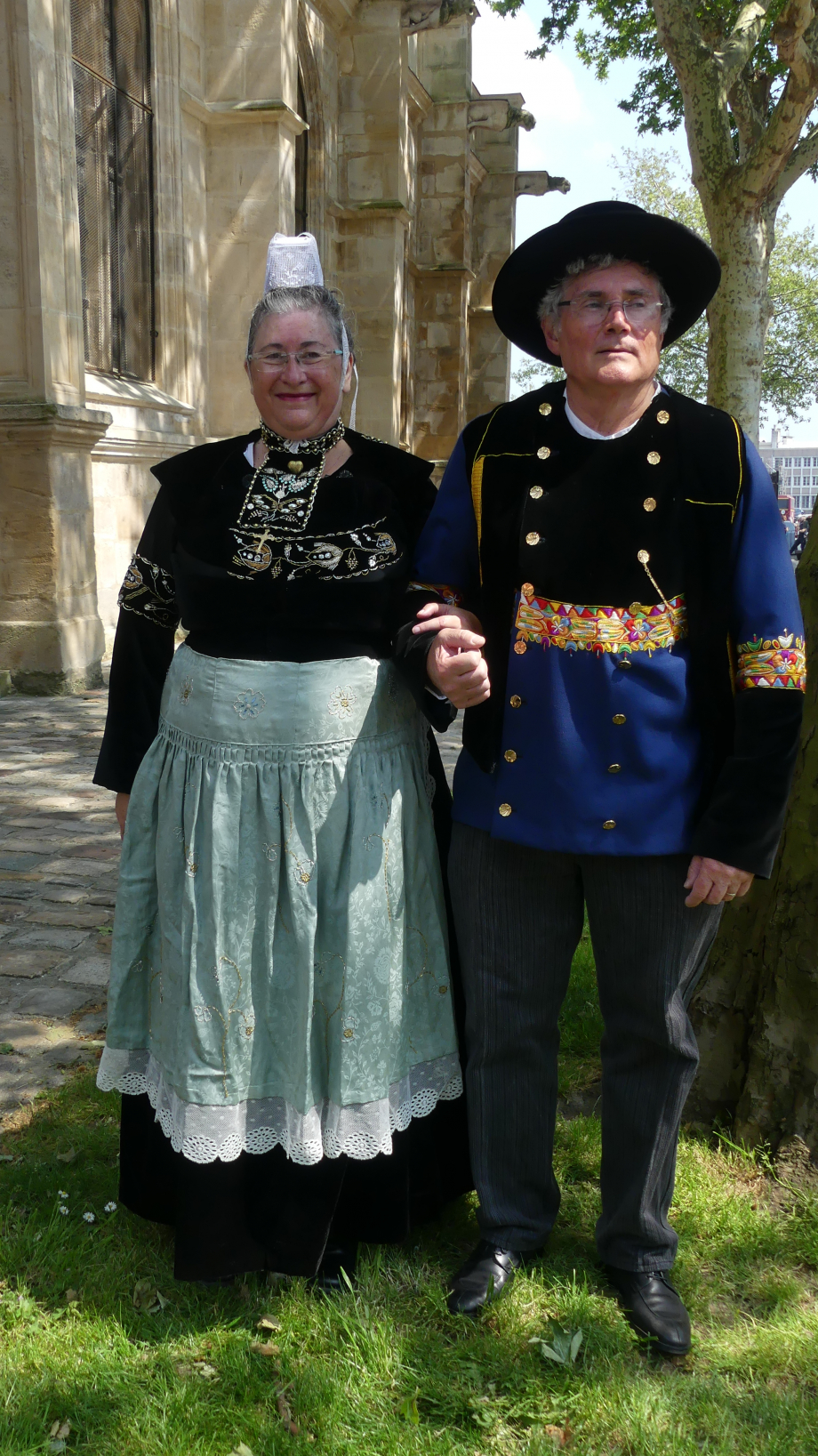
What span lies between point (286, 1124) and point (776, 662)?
1289 mm

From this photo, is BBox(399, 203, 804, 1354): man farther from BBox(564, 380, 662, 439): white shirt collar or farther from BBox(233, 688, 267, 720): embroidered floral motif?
BBox(233, 688, 267, 720): embroidered floral motif

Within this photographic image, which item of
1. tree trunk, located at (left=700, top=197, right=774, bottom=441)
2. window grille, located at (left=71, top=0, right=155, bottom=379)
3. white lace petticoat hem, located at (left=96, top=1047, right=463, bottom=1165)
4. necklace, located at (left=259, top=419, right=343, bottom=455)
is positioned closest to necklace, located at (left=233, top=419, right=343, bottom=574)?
necklace, located at (left=259, top=419, right=343, bottom=455)

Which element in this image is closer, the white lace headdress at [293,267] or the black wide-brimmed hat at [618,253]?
the black wide-brimmed hat at [618,253]

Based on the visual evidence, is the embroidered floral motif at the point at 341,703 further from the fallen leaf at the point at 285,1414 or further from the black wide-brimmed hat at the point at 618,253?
the fallen leaf at the point at 285,1414

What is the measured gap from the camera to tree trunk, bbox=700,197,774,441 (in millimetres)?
7375

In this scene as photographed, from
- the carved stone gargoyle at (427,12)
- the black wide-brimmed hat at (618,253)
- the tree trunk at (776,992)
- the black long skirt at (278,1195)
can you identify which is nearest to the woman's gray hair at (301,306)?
the black wide-brimmed hat at (618,253)

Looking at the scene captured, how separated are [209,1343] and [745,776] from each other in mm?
1517

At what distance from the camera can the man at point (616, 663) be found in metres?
2.04

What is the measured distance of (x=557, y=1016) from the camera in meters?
2.40

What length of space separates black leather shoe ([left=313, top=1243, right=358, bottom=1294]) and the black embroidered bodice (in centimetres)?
127

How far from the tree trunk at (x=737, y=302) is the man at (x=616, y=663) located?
5.67 meters

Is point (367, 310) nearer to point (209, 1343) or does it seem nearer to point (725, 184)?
point (725, 184)

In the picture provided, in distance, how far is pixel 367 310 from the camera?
15953mm

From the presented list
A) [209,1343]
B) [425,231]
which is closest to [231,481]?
[209,1343]
